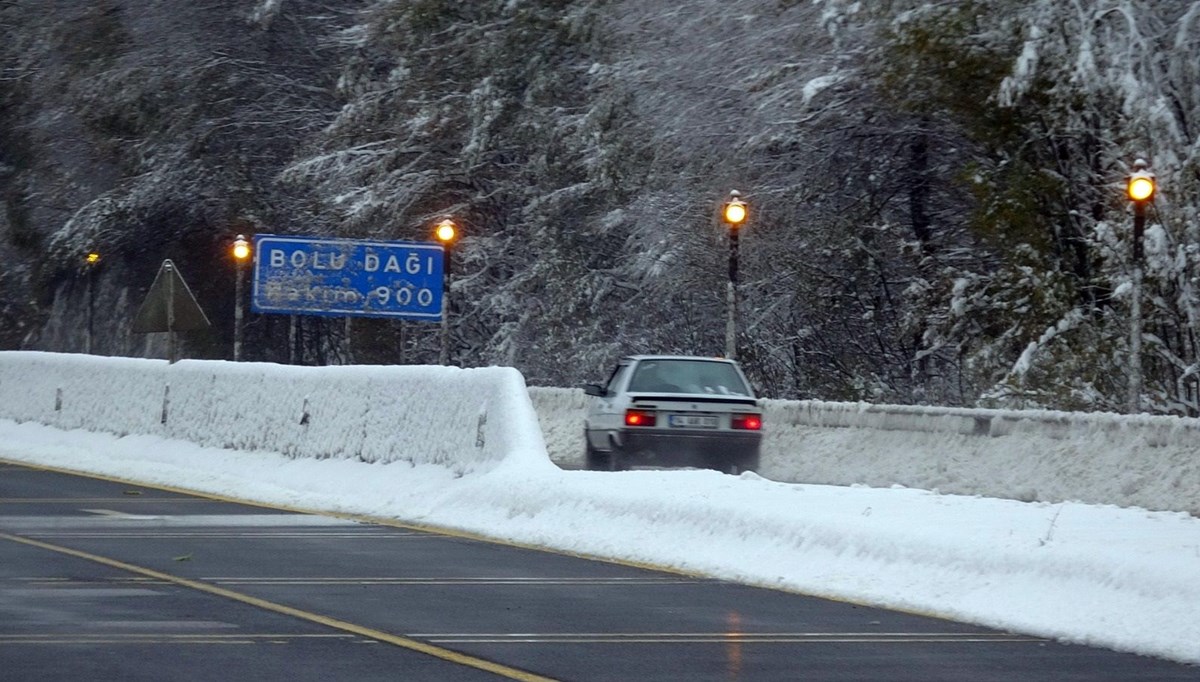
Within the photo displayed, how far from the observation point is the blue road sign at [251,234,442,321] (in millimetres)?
35844

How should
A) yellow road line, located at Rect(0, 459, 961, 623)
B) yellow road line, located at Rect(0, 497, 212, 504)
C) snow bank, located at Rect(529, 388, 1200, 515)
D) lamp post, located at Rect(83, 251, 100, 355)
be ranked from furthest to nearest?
lamp post, located at Rect(83, 251, 100, 355)
yellow road line, located at Rect(0, 497, 212, 504)
snow bank, located at Rect(529, 388, 1200, 515)
yellow road line, located at Rect(0, 459, 961, 623)

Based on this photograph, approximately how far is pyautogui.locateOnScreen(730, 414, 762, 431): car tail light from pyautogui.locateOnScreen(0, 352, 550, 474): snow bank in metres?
2.78

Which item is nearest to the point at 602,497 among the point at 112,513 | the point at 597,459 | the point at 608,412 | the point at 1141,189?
the point at 112,513

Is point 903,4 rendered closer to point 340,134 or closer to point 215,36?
point 340,134

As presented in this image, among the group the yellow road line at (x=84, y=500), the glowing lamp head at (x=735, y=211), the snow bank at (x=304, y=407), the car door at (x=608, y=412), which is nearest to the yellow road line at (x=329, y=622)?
the yellow road line at (x=84, y=500)

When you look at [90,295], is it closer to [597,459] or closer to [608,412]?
[597,459]

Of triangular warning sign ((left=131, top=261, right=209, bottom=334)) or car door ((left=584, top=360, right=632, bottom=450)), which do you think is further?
triangular warning sign ((left=131, top=261, right=209, bottom=334))

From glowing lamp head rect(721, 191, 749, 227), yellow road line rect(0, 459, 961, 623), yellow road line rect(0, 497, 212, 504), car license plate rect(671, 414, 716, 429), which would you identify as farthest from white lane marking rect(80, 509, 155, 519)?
glowing lamp head rect(721, 191, 749, 227)

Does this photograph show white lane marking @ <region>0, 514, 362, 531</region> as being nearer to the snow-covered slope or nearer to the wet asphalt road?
the snow-covered slope

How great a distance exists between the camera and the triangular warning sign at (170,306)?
2725 centimetres

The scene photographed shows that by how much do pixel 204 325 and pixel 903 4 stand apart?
12.3 meters

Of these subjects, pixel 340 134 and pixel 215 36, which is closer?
pixel 340 134

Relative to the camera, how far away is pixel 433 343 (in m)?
49.7

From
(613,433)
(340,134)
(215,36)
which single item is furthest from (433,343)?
(613,433)
